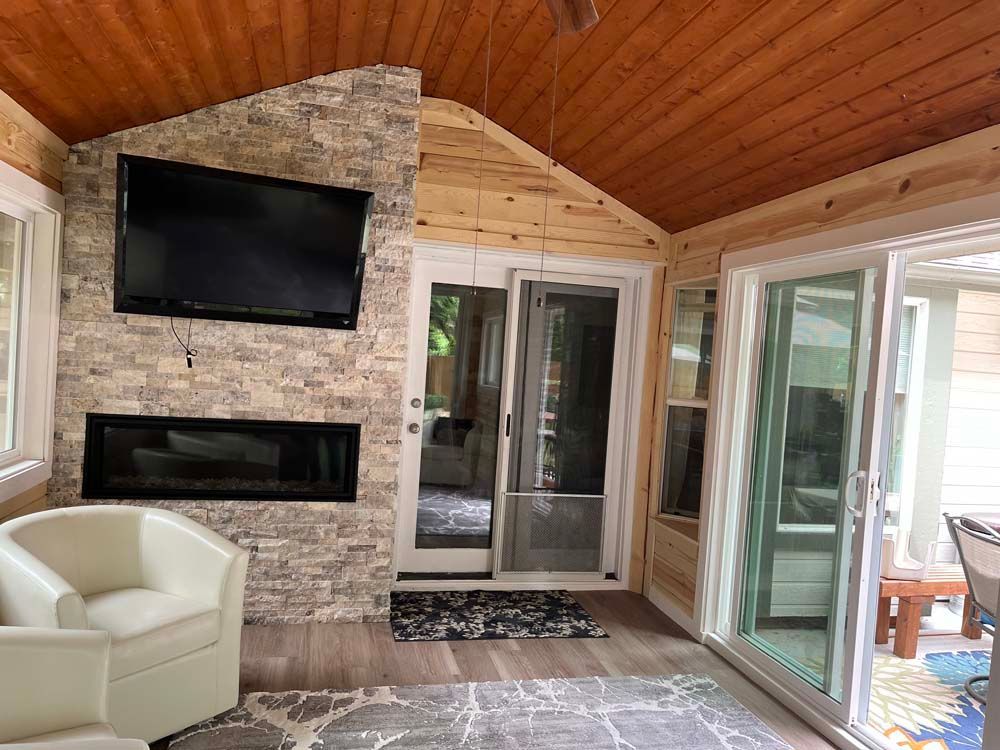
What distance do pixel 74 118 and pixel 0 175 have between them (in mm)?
561

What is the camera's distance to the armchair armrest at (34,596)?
228 cm

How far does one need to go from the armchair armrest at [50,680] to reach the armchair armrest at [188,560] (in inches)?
34.2

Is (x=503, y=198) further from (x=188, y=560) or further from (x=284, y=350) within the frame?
(x=188, y=560)

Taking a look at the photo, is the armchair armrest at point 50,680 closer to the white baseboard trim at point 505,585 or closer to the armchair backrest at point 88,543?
the armchair backrest at point 88,543

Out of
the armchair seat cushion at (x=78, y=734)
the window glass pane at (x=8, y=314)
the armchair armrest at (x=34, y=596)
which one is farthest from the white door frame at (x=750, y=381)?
the window glass pane at (x=8, y=314)

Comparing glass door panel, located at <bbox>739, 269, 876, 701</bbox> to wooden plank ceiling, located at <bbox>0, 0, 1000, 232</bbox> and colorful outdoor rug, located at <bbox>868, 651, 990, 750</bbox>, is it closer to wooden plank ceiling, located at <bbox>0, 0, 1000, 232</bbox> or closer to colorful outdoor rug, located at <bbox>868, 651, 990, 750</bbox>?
colorful outdoor rug, located at <bbox>868, 651, 990, 750</bbox>

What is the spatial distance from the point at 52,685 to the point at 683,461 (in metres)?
3.47

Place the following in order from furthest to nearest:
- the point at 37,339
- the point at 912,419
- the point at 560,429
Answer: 1. the point at 560,429
2. the point at 912,419
3. the point at 37,339

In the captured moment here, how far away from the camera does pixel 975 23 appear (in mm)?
2145

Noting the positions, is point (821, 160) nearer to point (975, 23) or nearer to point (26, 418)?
point (975, 23)

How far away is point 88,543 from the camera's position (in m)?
3.03

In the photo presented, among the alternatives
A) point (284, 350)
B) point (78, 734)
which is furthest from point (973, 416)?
point (78, 734)

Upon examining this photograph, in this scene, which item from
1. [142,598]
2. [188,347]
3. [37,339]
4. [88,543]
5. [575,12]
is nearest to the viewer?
[575,12]

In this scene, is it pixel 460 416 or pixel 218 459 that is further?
pixel 460 416
